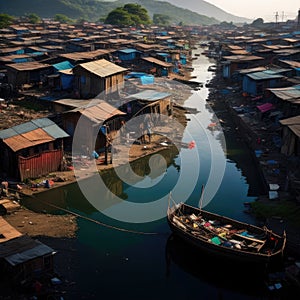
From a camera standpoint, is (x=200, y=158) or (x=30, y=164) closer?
(x=30, y=164)

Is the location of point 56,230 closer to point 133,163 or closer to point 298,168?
point 133,163

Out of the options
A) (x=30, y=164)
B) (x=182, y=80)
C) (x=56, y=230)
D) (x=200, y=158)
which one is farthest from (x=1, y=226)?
(x=182, y=80)

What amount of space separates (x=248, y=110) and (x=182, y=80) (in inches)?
623

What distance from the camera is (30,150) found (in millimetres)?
19938

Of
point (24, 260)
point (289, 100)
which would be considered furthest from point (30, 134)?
point (289, 100)

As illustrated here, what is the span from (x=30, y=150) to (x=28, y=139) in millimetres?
571

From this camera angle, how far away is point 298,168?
67.3 feet

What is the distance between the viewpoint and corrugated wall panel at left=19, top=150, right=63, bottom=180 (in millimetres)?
19703

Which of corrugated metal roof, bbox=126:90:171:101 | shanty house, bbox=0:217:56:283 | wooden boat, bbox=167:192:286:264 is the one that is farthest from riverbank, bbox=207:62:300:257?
shanty house, bbox=0:217:56:283

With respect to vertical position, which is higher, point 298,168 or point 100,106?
point 100,106

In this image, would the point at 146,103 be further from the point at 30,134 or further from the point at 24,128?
the point at 30,134

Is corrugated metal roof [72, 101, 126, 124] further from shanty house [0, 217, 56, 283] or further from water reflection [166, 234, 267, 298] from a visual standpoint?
shanty house [0, 217, 56, 283]

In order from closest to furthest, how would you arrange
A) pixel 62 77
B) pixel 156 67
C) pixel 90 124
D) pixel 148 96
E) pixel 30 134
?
1. pixel 30 134
2. pixel 90 124
3. pixel 148 96
4. pixel 62 77
5. pixel 156 67

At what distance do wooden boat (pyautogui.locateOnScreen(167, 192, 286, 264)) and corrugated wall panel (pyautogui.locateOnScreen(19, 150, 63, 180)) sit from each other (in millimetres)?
7690
